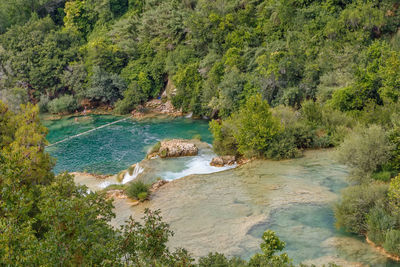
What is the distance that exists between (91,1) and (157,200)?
4429 centimetres

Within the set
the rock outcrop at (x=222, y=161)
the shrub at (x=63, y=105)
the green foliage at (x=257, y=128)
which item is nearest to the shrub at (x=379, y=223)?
the green foliage at (x=257, y=128)

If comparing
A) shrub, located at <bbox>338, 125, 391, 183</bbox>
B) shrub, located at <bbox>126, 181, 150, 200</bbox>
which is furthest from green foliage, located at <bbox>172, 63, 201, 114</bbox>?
shrub, located at <bbox>338, 125, 391, 183</bbox>

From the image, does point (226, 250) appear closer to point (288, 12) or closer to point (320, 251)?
point (320, 251)

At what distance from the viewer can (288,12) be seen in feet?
103

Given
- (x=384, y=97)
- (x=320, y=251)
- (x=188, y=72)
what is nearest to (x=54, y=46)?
(x=188, y=72)

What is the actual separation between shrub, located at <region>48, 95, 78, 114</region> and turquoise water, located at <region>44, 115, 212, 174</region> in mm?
1846

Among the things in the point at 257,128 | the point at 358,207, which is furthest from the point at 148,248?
the point at 257,128

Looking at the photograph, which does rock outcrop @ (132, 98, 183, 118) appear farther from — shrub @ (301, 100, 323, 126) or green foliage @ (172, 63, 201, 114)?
shrub @ (301, 100, 323, 126)

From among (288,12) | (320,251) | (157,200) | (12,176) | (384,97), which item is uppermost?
(288,12)

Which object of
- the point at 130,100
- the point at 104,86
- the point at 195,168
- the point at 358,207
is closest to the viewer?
the point at 358,207

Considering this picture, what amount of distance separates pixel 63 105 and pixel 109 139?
1158 cm

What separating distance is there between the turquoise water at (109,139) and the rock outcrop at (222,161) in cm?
793

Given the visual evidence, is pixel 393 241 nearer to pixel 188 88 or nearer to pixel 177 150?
pixel 177 150

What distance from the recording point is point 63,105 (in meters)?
41.3
